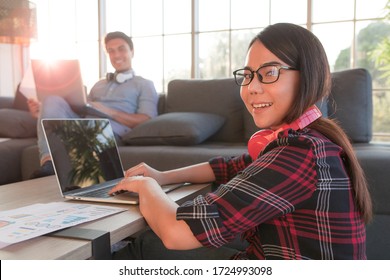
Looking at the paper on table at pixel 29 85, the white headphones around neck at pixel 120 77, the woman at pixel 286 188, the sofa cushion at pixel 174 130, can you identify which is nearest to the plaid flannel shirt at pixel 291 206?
the woman at pixel 286 188

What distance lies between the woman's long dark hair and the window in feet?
8.34

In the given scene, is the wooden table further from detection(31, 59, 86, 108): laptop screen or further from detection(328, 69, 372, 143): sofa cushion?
detection(328, 69, 372, 143): sofa cushion

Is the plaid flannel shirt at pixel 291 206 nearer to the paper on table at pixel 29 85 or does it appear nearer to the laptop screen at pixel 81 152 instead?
the laptop screen at pixel 81 152

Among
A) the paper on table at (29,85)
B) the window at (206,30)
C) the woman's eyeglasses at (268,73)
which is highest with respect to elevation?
the window at (206,30)

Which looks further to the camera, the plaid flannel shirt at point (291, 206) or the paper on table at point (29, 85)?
the paper on table at point (29, 85)

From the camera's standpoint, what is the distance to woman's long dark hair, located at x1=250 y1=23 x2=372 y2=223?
2.55ft

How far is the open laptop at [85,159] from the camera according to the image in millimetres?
1014

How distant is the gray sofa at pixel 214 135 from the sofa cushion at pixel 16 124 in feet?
0.07

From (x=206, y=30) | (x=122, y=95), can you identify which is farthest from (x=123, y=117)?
(x=206, y=30)

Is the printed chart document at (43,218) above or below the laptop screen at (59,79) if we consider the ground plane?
below

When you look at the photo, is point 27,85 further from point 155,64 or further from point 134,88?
point 155,64
